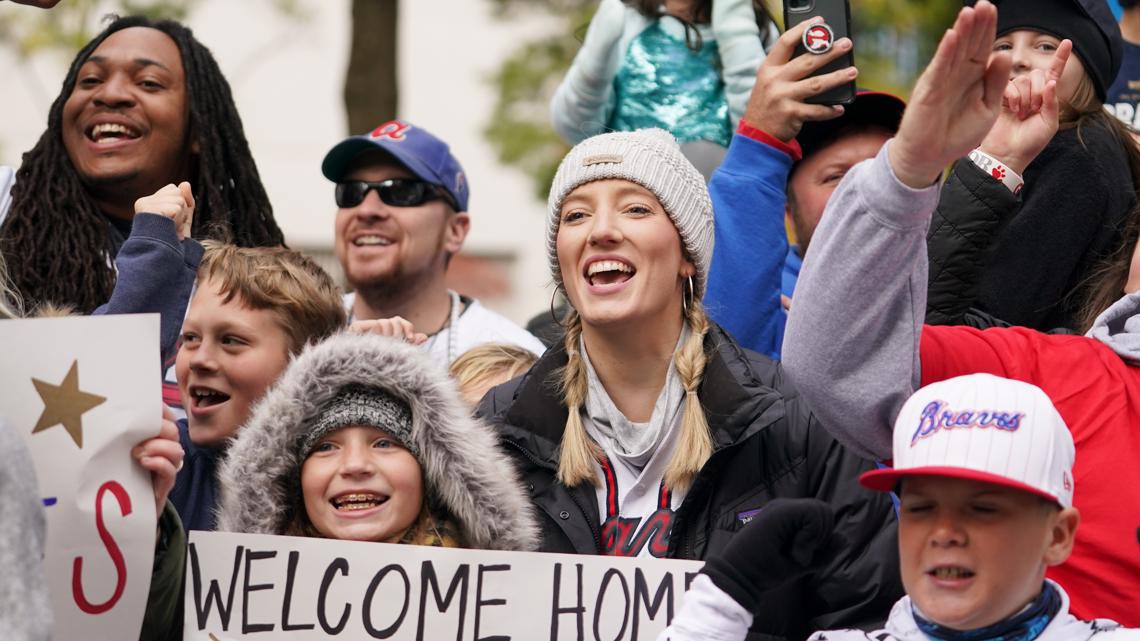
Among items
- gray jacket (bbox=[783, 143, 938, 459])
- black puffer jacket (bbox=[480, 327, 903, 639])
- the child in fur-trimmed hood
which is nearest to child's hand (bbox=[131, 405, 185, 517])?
the child in fur-trimmed hood

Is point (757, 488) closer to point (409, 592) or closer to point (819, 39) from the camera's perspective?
point (409, 592)

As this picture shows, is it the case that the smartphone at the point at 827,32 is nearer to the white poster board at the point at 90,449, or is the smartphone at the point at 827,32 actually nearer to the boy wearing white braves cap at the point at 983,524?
the boy wearing white braves cap at the point at 983,524

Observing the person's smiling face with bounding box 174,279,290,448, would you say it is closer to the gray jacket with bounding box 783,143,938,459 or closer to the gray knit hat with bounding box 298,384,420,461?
the gray knit hat with bounding box 298,384,420,461

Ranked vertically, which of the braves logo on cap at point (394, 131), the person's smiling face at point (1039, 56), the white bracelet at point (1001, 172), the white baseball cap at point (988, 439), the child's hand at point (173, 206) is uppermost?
the braves logo on cap at point (394, 131)

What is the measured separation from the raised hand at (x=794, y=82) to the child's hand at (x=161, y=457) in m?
1.86

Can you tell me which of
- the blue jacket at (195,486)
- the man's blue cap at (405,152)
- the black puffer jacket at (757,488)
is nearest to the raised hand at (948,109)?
the black puffer jacket at (757,488)

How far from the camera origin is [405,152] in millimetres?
6094

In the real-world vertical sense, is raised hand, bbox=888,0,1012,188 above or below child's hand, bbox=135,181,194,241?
below

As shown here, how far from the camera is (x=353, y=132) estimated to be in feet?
35.1

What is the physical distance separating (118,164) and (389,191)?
120 cm

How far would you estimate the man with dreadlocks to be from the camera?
5121 mm

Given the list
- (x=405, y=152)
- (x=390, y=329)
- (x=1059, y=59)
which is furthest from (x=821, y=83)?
(x=405, y=152)

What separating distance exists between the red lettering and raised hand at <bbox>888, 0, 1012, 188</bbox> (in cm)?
182

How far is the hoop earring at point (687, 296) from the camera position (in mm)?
4488
